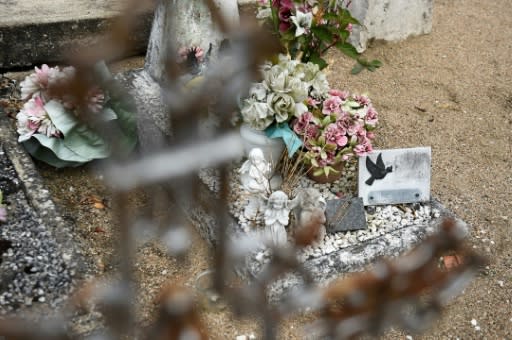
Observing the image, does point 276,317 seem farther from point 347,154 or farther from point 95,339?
point 347,154

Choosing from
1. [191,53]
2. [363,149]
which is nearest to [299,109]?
[363,149]

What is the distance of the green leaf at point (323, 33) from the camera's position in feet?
7.64

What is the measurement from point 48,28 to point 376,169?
189 centimetres

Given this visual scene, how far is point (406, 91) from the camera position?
332 cm

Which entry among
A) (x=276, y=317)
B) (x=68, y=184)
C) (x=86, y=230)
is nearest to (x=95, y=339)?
(x=86, y=230)

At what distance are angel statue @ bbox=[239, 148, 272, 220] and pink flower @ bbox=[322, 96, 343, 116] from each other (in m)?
0.31

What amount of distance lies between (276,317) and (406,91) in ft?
9.22

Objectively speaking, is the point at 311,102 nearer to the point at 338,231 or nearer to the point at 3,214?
the point at 338,231

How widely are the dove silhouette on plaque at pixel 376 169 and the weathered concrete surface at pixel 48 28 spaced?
147 cm

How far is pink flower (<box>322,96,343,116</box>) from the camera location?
7.34ft

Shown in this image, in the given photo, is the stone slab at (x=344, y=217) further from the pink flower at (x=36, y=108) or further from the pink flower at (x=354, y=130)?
the pink flower at (x=36, y=108)

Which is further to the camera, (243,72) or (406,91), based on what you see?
Answer: (406,91)

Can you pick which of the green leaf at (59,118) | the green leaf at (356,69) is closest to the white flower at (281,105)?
the green leaf at (59,118)

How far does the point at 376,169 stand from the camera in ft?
7.24
